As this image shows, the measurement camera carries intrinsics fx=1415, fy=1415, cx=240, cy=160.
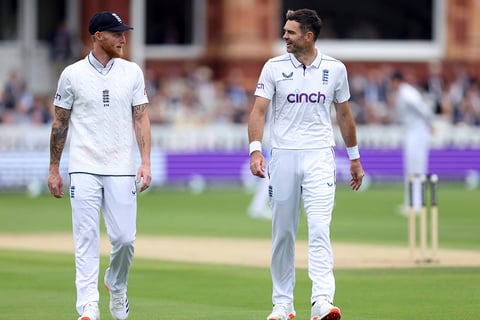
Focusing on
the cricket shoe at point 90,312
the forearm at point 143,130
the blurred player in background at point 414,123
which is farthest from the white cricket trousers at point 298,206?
the blurred player in background at point 414,123

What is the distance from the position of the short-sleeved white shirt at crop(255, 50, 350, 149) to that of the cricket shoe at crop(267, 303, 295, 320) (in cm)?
121

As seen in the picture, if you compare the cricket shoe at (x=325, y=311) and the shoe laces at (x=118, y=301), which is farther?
the shoe laces at (x=118, y=301)

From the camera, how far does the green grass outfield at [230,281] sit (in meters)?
11.8

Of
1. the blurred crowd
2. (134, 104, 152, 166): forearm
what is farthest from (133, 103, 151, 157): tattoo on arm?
the blurred crowd

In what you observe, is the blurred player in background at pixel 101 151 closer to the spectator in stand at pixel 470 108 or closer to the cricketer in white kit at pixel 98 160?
the cricketer in white kit at pixel 98 160

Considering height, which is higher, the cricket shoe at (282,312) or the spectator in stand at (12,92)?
the spectator in stand at (12,92)

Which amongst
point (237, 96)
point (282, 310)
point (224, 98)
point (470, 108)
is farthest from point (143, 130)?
point (470, 108)

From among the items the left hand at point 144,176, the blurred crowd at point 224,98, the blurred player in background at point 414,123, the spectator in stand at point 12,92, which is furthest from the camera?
the blurred crowd at point 224,98

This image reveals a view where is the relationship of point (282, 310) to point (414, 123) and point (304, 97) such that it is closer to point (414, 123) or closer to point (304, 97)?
point (304, 97)

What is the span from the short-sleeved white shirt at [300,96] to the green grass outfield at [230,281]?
4.98 ft

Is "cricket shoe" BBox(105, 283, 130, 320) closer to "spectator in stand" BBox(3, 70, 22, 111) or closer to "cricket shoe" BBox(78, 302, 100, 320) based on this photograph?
"cricket shoe" BBox(78, 302, 100, 320)

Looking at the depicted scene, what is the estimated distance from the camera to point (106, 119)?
1046 cm

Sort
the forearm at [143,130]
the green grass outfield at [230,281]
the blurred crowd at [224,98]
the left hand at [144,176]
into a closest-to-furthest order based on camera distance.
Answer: the left hand at [144,176]
the forearm at [143,130]
the green grass outfield at [230,281]
the blurred crowd at [224,98]

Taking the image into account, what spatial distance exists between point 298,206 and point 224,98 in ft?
69.6
